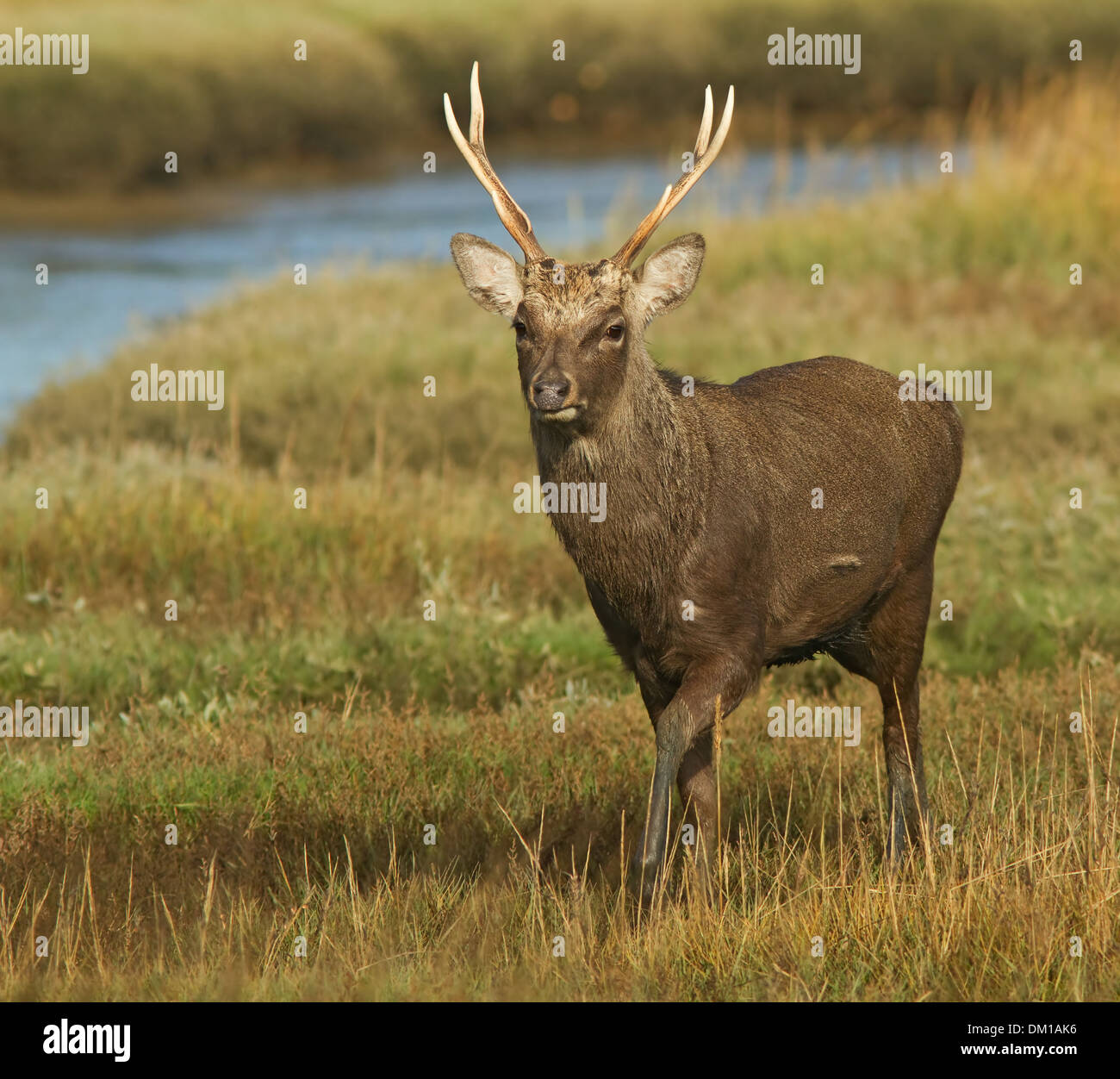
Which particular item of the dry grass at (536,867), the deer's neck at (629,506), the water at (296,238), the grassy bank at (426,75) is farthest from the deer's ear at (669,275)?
the grassy bank at (426,75)

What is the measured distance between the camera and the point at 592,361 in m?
5.52

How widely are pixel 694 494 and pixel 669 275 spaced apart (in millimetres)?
799

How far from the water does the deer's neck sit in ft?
37.5

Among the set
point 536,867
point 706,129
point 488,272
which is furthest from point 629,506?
point 706,129

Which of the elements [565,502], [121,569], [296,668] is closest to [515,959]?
[565,502]

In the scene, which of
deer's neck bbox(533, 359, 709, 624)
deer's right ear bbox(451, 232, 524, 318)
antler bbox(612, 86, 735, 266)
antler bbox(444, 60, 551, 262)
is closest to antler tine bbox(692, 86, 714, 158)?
antler bbox(612, 86, 735, 266)

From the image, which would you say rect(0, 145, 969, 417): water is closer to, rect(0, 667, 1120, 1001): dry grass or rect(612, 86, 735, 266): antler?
rect(0, 667, 1120, 1001): dry grass

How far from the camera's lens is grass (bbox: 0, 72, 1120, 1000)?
4.98m

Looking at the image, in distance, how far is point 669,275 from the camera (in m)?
5.97

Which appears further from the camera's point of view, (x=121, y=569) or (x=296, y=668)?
(x=121, y=569)

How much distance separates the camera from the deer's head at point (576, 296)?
544cm

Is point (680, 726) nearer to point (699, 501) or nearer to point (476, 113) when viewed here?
point (699, 501)

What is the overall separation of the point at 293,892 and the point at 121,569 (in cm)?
481
